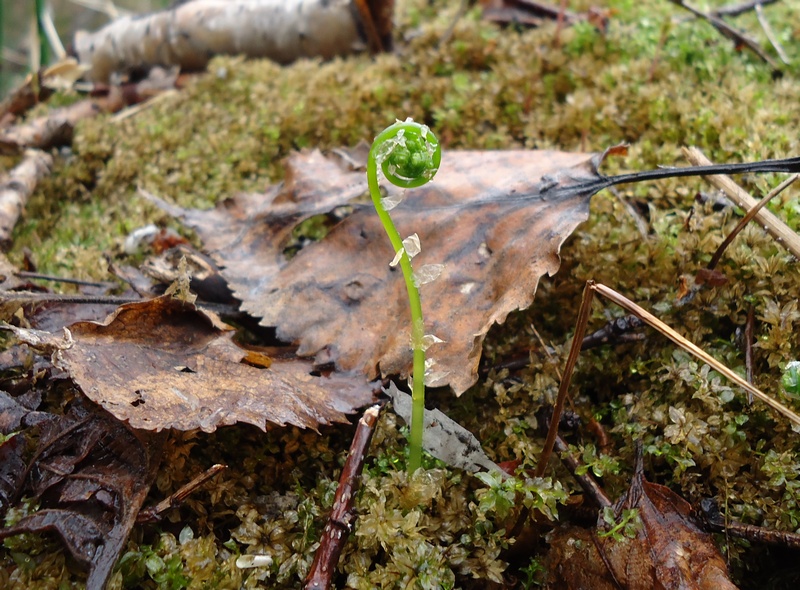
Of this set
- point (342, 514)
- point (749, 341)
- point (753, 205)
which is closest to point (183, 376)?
point (342, 514)

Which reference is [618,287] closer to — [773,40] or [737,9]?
[773,40]

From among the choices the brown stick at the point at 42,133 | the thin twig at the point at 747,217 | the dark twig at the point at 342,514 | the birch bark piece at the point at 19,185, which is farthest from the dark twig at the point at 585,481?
the brown stick at the point at 42,133

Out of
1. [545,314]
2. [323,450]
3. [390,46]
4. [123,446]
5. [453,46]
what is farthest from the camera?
[390,46]

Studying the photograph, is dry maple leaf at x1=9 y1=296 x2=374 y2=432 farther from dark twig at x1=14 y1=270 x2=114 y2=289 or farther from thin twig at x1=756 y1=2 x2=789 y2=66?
thin twig at x1=756 y1=2 x2=789 y2=66

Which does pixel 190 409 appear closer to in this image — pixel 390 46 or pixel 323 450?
pixel 323 450

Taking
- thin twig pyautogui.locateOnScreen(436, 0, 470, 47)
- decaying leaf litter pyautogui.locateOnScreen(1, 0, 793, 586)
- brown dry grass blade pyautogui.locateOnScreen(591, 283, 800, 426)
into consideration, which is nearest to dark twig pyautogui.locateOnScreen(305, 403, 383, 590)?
decaying leaf litter pyautogui.locateOnScreen(1, 0, 793, 586)

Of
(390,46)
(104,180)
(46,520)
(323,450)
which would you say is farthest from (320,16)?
(46,520)
